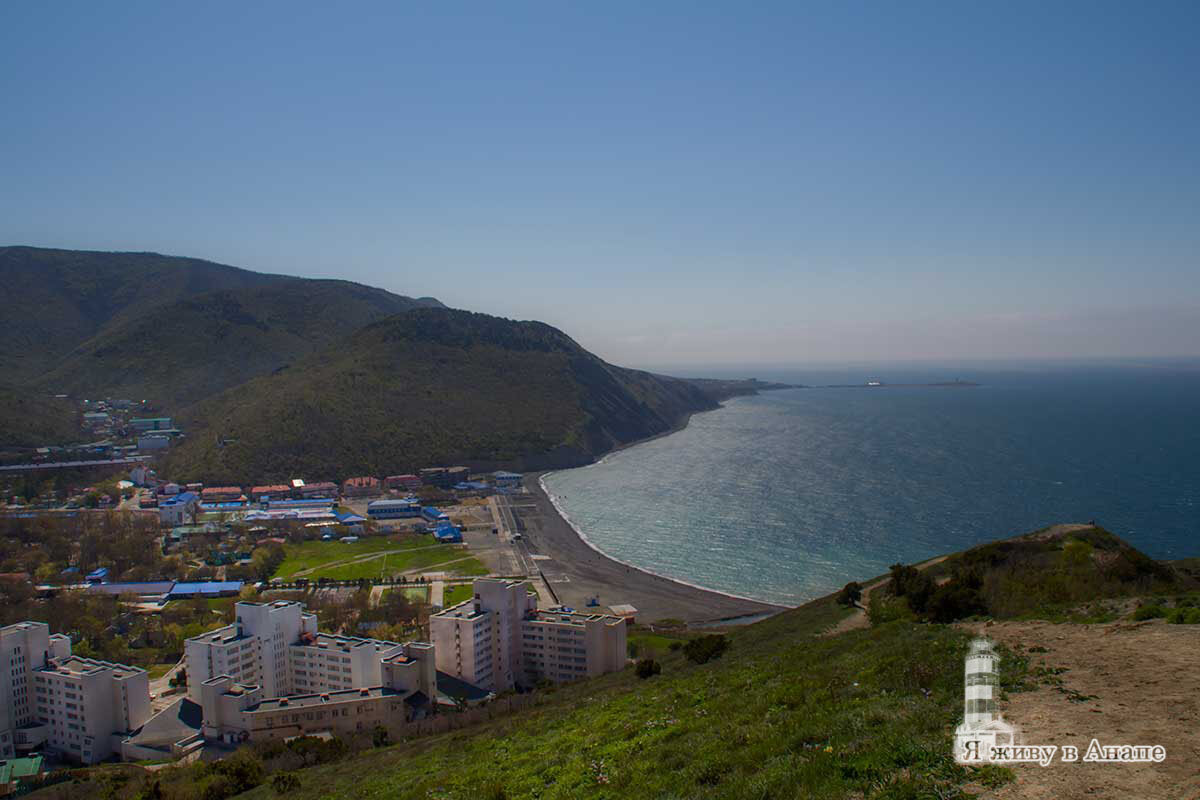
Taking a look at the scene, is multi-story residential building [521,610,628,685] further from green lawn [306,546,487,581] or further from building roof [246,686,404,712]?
green lawn [306,546,487,581]

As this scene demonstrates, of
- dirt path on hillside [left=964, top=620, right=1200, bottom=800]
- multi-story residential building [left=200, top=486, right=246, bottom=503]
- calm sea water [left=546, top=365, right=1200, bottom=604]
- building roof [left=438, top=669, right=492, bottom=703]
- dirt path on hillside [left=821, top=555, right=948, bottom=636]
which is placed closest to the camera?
dirt path on hillside [left=964, top=620, right=1200, bottom=800]

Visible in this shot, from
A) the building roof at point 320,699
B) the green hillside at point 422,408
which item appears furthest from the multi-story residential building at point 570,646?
the green hillside at point 422,408

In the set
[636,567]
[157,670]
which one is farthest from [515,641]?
[636,567]

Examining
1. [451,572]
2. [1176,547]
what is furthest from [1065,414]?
[451,572]

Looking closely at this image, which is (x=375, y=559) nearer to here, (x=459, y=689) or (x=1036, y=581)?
A: (x=459, y=689)

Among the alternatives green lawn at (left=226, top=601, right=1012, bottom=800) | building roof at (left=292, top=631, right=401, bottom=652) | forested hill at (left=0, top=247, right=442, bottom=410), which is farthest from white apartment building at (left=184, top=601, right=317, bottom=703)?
forested hill at (left=0, top=247, right=442, bottom=410)

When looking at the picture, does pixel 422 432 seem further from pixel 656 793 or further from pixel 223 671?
pixel 656 793
